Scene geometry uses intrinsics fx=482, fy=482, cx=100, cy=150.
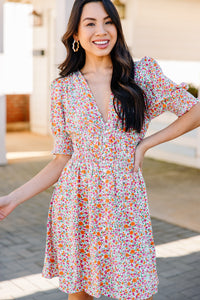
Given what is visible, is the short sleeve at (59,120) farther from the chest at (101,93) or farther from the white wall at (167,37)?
the white wall at (167,37)

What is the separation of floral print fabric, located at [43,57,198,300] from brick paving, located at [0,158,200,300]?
1452 millimetres

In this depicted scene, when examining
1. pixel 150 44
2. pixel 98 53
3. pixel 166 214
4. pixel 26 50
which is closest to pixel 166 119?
pixel 150 44

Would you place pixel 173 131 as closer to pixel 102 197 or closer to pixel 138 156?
pixel 138 156

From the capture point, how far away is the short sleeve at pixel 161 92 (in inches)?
85.8

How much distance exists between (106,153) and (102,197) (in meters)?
0.19

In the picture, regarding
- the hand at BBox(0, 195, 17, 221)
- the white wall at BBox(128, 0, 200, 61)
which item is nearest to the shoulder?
the hand at BBox(0, 195, 17, 221)

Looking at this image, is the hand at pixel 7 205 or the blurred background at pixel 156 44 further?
the blurred background at pixel 156 44

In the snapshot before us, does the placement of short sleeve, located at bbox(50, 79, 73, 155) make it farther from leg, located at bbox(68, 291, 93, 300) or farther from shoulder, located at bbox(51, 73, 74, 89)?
leg, located at bbox(68, 291, 93, 300)

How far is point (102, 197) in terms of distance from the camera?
212 centimetres

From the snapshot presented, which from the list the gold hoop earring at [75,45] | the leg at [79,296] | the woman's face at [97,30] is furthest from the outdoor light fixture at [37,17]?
the leg at [79,296]

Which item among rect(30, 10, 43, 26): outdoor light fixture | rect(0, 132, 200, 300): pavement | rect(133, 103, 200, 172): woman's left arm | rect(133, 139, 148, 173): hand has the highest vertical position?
rect(30, 10, 43, 26): outdoor light fixture

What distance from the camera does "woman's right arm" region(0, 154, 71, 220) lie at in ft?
7.47

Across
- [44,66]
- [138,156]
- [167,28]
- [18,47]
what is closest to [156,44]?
[167,28]

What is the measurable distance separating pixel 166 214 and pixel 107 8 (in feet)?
12.9
